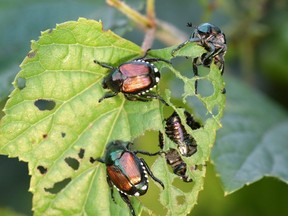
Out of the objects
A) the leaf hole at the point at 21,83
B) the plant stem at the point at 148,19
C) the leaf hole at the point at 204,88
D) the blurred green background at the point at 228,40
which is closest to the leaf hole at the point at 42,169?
the leaf hole at the point at 21,83

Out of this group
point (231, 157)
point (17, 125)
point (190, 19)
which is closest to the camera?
point (17, 125)

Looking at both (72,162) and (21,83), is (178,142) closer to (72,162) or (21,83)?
(72,162)

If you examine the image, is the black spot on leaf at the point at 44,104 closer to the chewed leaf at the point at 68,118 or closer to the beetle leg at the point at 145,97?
the chewed leaf at the point at 68,118

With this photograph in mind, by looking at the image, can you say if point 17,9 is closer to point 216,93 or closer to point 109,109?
point 109,109

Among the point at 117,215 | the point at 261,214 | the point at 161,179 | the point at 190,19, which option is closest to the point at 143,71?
the point at 161,179

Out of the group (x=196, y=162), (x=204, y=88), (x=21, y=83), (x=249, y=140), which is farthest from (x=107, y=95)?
(x=249, y=140)

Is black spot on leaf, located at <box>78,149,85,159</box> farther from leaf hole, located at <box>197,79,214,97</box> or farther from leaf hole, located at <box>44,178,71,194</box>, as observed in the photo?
leaf hole, located at <box>197,79,214,97</box>
